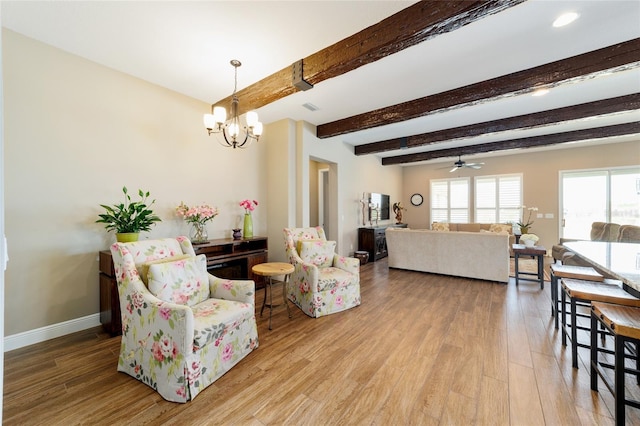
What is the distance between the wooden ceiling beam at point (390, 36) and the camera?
1851mm

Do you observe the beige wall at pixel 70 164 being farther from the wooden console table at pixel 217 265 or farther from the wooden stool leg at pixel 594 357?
the wooden stool leg at pixel 594 357

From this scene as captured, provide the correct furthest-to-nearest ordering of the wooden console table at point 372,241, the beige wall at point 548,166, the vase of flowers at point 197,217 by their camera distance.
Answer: the wooden console table at point 372,241 < the beige wall at point 548,166 < the vase of flowers at point 197,217

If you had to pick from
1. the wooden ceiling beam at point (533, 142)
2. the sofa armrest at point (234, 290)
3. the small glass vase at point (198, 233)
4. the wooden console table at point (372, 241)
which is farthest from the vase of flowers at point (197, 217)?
the wooden ceiling beam at point (533, 142)

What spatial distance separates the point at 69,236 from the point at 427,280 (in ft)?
16.3

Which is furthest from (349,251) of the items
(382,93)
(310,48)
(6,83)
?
(6,83)

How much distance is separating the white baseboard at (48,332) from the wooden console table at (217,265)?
12 centimetres

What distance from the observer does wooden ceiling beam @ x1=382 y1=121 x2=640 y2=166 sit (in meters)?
4.89

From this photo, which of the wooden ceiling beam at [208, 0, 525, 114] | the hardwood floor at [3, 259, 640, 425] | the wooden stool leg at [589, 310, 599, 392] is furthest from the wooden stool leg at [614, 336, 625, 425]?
the wooden ceiling beam at [208, 0, 525, 114]

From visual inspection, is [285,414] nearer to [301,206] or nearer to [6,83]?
[301,206]

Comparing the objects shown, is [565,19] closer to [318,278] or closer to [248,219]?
[318,278]

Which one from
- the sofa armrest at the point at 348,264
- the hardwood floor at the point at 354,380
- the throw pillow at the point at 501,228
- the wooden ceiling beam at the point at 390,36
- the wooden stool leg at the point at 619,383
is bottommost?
the hardwood floor at the point at 354,380

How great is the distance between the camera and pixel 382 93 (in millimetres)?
3607

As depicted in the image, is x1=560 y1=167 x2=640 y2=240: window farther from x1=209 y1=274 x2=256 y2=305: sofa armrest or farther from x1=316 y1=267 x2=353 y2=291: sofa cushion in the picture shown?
x1=209 y1=274 x2=256 y2=305: sofa armrest

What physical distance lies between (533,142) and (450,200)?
2828mm
